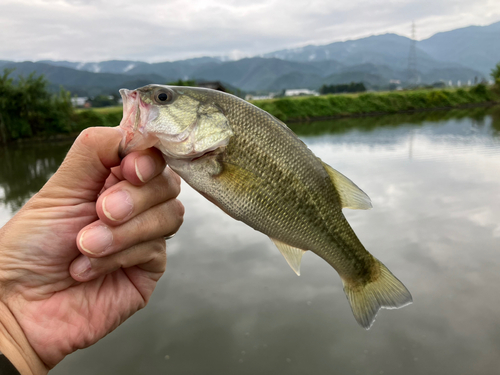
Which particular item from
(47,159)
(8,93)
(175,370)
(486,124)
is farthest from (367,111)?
(175,370)

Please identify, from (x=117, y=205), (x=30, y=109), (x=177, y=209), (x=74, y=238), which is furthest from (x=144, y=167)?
(x=30, y=109)

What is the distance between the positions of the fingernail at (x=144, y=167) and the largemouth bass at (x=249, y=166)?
3.9 inches

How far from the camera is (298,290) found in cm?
759

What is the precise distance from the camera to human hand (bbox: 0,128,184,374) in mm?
2199

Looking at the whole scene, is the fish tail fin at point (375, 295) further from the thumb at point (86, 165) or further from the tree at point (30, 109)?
the tree at point (30, 109)

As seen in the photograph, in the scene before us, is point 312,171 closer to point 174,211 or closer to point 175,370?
point 174,211

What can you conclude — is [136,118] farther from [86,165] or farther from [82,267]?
[82,267]

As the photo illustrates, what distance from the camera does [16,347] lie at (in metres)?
2.15

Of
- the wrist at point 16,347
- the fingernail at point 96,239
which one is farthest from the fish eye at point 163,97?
the wrist at point 16,347

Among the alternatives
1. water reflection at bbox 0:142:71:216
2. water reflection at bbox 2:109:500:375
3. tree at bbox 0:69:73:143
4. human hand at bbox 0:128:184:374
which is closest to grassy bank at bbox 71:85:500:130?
tree at bbox 0:69:73:143

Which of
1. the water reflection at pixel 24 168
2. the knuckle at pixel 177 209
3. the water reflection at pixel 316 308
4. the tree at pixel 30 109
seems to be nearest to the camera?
the knuckle at pixel 177 209

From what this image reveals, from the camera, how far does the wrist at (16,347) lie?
204 centimetres

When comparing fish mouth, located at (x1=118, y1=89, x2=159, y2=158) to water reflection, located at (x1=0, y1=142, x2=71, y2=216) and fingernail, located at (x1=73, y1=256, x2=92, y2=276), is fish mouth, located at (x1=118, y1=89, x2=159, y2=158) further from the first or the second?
water reflection, located at (x1=0, y1=142, x2=71, y2=216)

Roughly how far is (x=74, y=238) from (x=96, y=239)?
1.23ft
